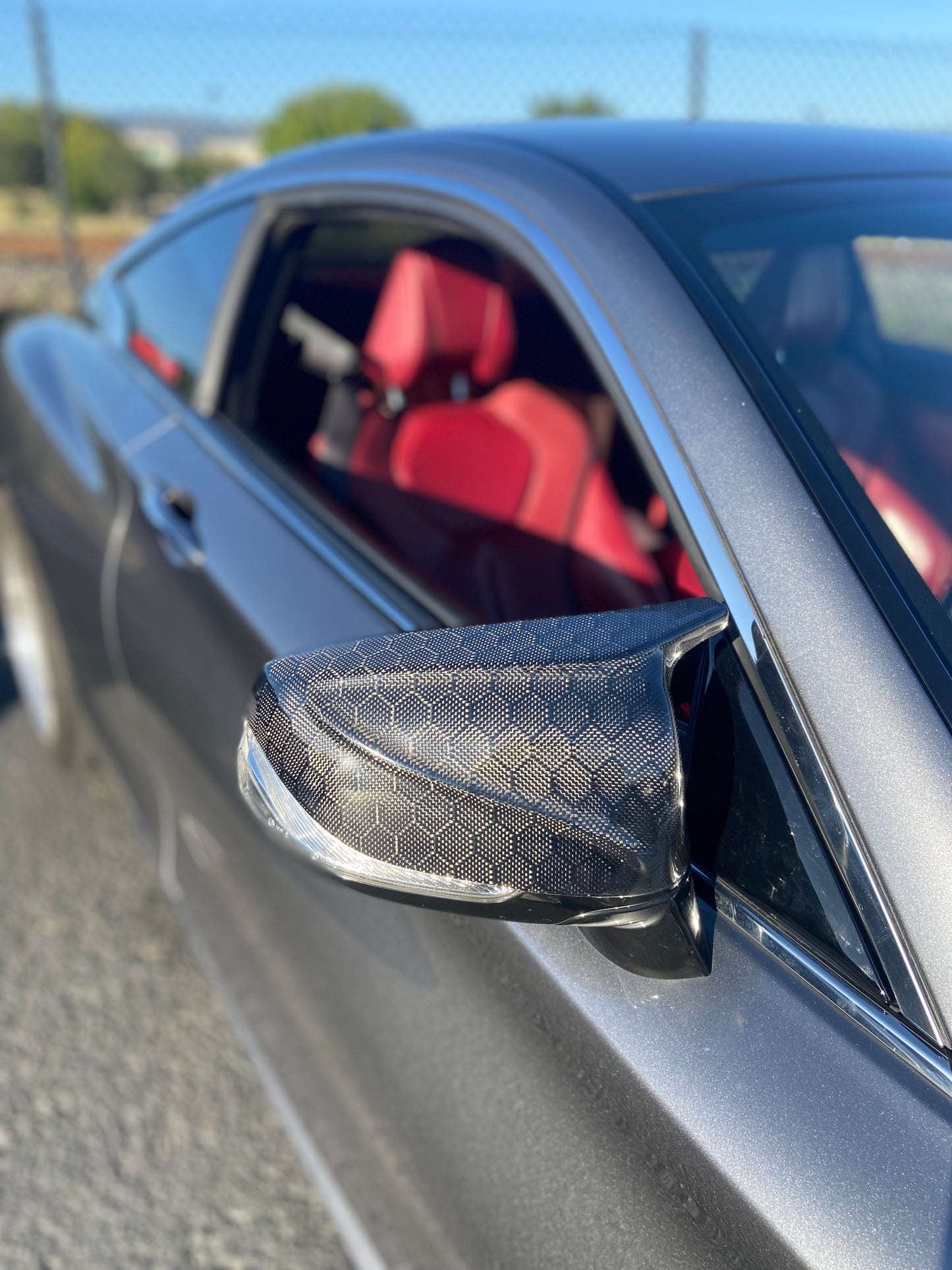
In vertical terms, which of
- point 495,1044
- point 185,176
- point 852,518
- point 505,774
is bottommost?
point 495,1044

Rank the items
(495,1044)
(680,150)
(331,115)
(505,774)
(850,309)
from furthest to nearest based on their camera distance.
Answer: (331,115), (850,309), (680,150), (495,1044), (505,774)

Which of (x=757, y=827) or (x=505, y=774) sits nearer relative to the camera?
(x=505, y=774)

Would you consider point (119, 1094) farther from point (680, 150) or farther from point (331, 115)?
point (331, 115)

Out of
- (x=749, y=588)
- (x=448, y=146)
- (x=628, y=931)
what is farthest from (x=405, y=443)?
(x=628, y=931)

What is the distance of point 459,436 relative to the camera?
2.04 meters

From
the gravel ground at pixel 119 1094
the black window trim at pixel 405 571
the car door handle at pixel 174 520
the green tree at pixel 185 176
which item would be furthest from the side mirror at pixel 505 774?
the green tree at pixel 185 176

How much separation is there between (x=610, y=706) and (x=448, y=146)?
3.36 feet

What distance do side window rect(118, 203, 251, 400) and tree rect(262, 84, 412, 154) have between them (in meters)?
5.42

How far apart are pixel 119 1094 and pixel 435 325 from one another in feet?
4.91

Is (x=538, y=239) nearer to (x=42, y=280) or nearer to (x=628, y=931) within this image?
(x=628, y=931)

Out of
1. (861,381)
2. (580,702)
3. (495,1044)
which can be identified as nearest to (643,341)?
(580,702)

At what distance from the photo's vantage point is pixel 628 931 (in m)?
0.88

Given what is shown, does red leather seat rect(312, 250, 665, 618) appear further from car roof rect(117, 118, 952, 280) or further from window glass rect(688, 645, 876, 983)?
window glass rect(688, 645, 876, 983)

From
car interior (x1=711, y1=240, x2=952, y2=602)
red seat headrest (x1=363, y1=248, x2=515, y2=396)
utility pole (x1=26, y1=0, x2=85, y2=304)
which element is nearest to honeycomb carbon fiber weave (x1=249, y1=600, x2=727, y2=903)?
car interior (x1=711, y1=240, x2=952, y2=602)
